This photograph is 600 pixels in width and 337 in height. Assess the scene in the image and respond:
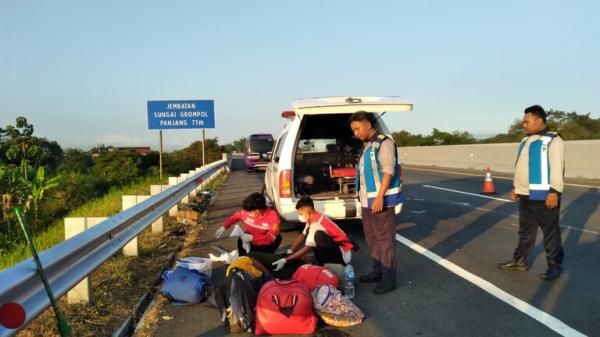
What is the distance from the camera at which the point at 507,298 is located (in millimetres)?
4551

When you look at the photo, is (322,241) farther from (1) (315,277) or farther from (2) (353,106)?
(2) (353,106)

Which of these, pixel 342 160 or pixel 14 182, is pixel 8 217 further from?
pixel 342 160

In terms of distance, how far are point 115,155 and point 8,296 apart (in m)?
28.0

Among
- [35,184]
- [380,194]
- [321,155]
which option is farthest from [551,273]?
[35,184]

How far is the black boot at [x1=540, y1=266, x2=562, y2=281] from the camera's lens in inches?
200

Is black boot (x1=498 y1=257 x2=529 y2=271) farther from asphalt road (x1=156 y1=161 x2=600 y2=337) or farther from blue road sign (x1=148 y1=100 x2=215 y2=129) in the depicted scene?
blue road sign (x1=148 y1=100 x2=215 y2=129)

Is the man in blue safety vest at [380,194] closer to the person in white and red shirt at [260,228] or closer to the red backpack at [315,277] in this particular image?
the red backpack at [315,277]

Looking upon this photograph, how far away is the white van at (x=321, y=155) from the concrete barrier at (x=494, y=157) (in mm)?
11054

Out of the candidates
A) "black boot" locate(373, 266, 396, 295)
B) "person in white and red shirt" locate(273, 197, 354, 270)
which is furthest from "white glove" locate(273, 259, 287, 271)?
"black boot" locate(373, 266, 396, 295)

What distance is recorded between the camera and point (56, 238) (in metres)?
7.32

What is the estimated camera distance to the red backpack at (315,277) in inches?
180

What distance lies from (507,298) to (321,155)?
5533 millimetres

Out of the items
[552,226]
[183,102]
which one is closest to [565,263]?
[552,226]

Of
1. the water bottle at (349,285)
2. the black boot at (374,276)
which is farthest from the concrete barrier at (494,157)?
the water bottle at (349,285)
